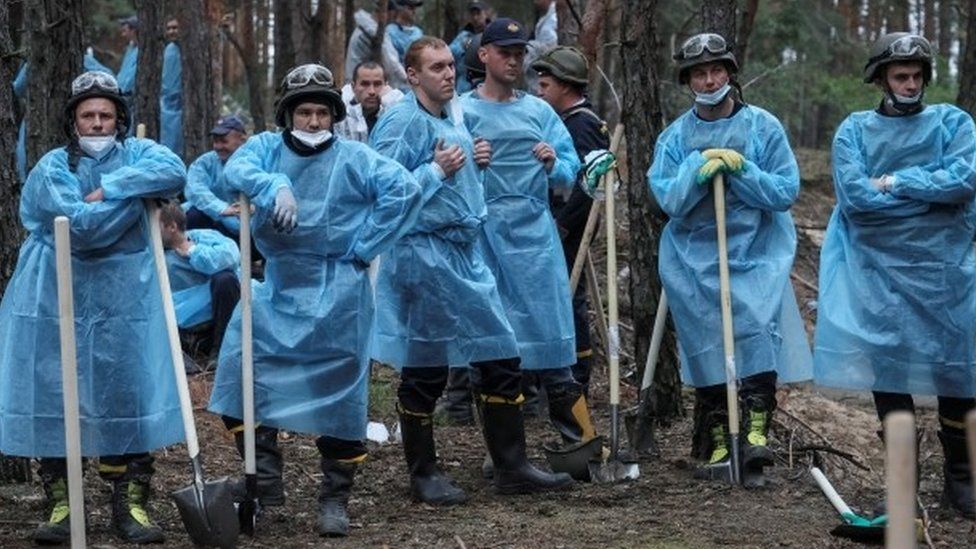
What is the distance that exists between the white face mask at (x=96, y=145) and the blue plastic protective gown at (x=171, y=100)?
30.6ft

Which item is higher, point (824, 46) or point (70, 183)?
point (824, 46)

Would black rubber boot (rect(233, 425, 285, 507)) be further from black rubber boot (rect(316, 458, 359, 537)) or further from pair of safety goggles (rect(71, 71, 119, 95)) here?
pair of safety goggles (rect(71, 71, 119, 95))

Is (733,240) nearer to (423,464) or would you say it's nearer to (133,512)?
(423,464)

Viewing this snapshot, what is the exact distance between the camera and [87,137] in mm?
7242

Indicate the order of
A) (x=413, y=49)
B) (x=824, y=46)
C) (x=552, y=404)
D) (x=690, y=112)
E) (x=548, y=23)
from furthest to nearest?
1. (x=824, y=46)
2. (x=548, y=23)
3. (x=552, y=404)
4. (x=690, y=112)
5. (x=413, y=49)

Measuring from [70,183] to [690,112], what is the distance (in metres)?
3.12

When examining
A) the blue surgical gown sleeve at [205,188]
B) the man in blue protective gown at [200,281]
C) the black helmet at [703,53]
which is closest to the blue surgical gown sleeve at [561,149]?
the black helmet at [703,53]

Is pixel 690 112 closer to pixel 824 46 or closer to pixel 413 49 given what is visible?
pixel 413 49

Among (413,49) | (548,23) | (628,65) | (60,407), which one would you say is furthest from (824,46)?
(60,407)

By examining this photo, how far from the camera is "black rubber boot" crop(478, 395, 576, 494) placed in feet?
27.0

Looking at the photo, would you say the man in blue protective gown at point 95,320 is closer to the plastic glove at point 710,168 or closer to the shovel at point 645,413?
the plastic glove at point 710,168

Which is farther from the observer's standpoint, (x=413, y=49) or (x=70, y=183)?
(x=413, y=49)

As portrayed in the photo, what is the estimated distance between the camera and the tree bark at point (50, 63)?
9180 mm

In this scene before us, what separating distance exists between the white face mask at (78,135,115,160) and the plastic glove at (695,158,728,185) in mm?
2777
